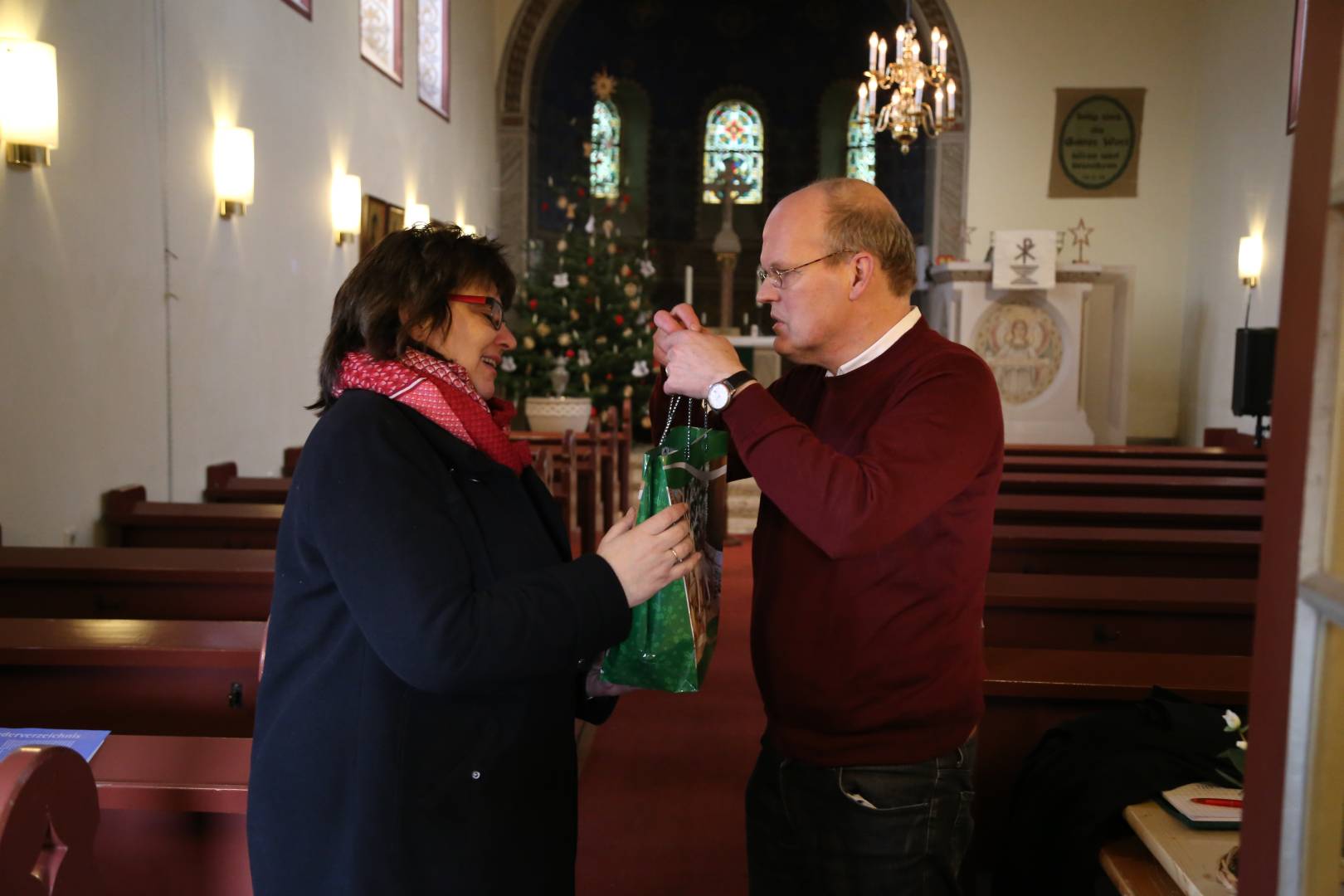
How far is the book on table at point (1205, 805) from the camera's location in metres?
1.54

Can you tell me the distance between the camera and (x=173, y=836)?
1616 mm

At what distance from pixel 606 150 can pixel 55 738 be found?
14807mm

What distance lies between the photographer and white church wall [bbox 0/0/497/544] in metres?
3.92

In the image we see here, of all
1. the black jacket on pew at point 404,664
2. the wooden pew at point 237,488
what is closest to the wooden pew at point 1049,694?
the black jacket on pew at point 404,664

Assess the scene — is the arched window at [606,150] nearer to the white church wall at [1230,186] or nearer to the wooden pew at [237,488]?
the white church wall at [1230,186]

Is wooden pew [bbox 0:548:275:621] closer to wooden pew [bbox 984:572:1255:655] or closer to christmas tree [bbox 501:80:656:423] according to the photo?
wooden pew [bbox 984:572:1255:655]

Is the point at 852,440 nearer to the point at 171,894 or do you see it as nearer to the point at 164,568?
the point at 171,894

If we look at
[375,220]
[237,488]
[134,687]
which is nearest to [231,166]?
[237,488]

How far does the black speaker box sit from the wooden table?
6.82 meters

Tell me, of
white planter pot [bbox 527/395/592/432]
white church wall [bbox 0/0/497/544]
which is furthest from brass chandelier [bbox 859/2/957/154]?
white church wall [bbox 0/0/497/544]

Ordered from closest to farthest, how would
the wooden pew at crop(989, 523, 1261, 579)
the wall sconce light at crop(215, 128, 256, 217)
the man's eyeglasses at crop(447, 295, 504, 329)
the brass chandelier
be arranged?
the man's eyeglasses at crop(447, 295, 504, 329) < the wooden pew at crop(989, 523, 1261, 579) < the wall sconce light at crop(215, 128, 256, 217) < the brass chandelier

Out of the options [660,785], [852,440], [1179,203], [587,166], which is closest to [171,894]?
[852,440]

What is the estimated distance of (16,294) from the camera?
378 centimetres

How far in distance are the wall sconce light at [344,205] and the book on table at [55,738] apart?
5.79 meters
